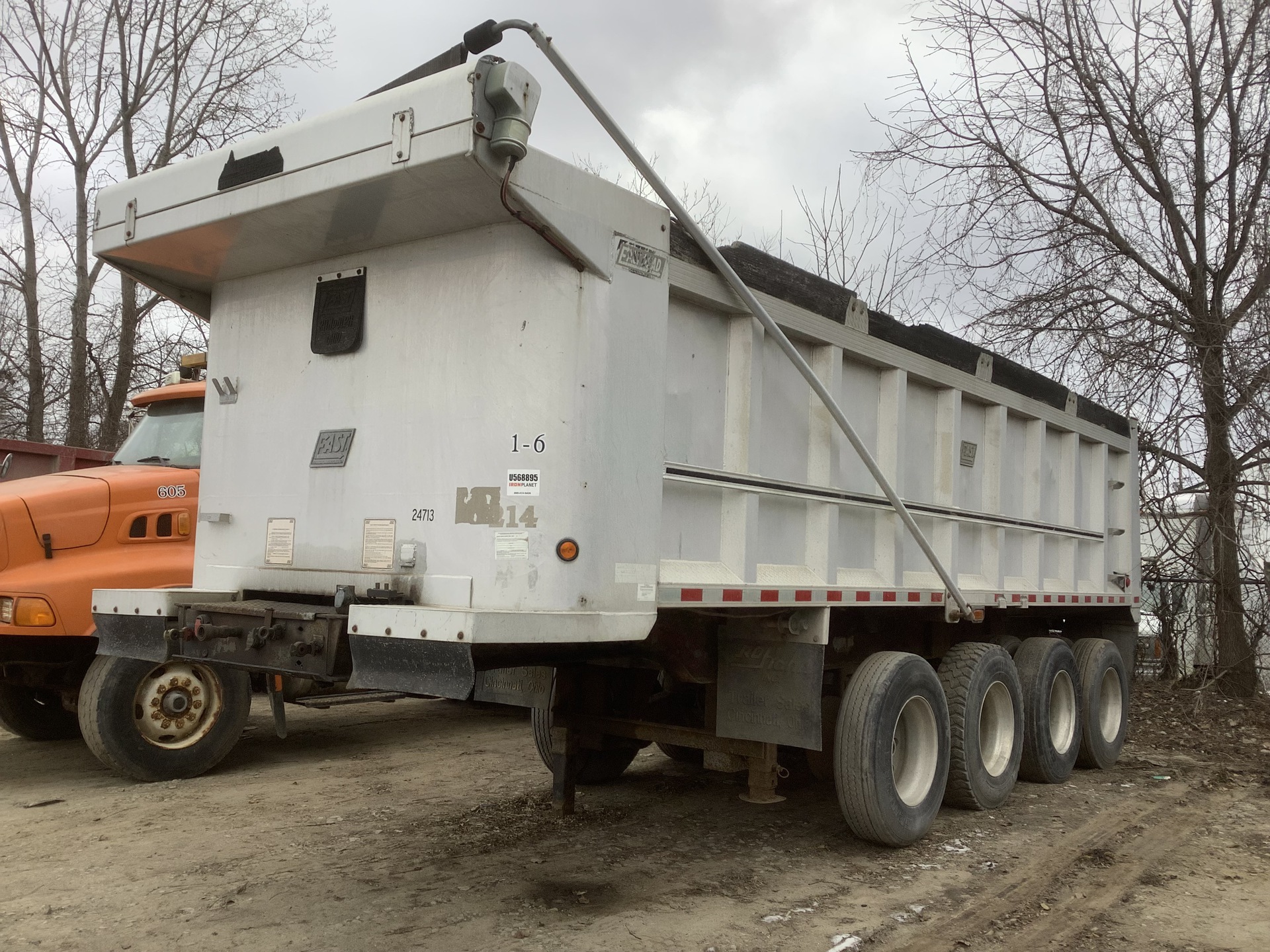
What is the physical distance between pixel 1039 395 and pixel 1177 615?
569 cm

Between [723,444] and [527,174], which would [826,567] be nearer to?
[723,444]

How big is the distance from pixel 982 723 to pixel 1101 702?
2.34 metres

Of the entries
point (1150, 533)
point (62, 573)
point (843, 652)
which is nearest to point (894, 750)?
point (843, 652)

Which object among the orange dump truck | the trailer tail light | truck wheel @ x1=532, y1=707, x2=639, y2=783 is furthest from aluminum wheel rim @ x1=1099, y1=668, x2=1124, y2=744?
the trailer tail light

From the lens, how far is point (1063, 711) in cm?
816

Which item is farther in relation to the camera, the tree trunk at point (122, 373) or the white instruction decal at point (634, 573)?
the tree trunk at point (122, 373)

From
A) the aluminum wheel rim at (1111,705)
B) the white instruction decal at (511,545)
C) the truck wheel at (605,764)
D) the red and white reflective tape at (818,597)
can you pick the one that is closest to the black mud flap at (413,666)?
the white instruction decal at (511,545)

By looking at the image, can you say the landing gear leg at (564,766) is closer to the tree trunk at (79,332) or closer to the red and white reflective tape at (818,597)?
the red and white reflective tape at (818,597)

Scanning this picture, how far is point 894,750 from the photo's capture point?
598 cm

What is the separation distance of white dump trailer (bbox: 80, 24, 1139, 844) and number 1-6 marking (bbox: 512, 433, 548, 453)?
0.01 meters

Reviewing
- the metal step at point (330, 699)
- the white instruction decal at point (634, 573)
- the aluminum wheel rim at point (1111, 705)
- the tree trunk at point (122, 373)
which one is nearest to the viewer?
the white instruction decal at point (634, 573)

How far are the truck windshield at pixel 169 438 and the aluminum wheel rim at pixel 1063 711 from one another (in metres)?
6.64

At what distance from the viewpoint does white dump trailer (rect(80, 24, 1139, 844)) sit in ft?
13.5

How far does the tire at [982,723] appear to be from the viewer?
6.44 metres
